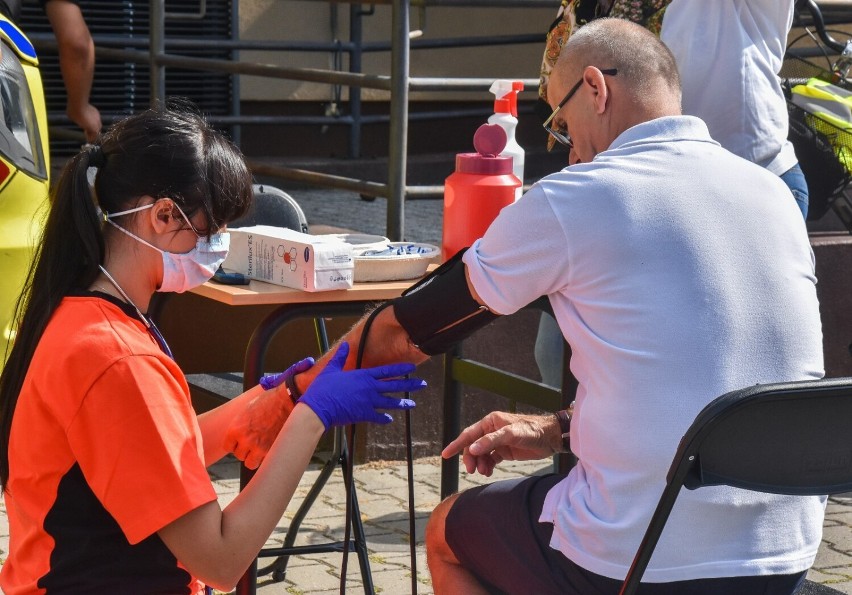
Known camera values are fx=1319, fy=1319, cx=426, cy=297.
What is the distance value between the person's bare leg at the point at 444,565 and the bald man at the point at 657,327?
0.17m

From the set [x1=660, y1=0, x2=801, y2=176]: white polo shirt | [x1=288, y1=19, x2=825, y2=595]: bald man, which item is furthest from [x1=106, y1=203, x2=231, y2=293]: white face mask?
[x1=660, y1=0, x2=801, y2=176]: white polo shirt

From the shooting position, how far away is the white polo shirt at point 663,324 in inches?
79.7

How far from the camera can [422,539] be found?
4.03 metres

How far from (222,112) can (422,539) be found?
4452 mm

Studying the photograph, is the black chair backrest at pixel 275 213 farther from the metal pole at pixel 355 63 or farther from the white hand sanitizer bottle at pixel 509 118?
the metal pole at pixel 355 63

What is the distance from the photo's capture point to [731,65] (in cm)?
354

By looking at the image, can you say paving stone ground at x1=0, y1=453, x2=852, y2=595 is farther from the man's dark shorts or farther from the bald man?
the bald man

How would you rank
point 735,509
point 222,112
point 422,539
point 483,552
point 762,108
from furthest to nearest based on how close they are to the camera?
point 222,112 → point 422,539 → point 762,108 → point 483,552 → point 735,509

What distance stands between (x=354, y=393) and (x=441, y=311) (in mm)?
232

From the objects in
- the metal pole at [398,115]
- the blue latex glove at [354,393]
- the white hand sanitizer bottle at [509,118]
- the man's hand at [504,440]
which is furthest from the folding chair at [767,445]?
the metal pole at [398,115]

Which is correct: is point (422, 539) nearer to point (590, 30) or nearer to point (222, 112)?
point (590, 30)

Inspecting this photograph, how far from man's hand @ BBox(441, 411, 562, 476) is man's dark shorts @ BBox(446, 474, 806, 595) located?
86 mm

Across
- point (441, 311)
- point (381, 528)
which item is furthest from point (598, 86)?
point (381, 528)

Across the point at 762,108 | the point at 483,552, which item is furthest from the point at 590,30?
the point at 762,108
